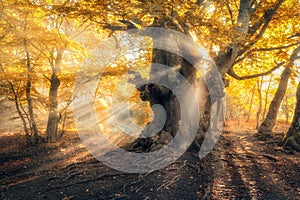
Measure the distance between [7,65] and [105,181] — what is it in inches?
482

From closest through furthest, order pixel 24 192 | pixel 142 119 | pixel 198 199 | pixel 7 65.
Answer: pixel 198 199
pixel 24 192
pixel 7 65
pixel 142 119

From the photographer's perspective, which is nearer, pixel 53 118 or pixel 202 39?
pixel 202 39

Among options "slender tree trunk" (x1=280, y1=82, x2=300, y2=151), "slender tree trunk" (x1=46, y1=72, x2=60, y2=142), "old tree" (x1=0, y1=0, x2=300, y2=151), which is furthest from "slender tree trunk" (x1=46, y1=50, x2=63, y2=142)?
"slender tree trunk" (x1=280, y1=82, x2=300, y2=151)

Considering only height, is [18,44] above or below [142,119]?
above

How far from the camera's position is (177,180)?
21.7 ft

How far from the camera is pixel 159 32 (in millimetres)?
9477

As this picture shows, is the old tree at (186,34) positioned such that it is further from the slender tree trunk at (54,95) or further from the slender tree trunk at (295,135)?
the slender tree trunk at (295,135)

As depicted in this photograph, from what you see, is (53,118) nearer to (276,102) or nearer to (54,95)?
(54,95)

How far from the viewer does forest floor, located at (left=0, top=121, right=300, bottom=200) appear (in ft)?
18.7

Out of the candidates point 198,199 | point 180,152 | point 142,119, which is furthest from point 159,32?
point 142,119

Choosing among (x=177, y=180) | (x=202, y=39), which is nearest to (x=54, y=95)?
(x=202, y=39)

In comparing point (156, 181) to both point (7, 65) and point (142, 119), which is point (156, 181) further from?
point (142, 119)

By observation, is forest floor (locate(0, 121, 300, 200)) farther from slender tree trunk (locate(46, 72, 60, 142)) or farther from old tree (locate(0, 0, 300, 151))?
slender tree trunk (locate(46, 72, 60, 142))

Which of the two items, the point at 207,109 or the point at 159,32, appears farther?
the point at 207,109
